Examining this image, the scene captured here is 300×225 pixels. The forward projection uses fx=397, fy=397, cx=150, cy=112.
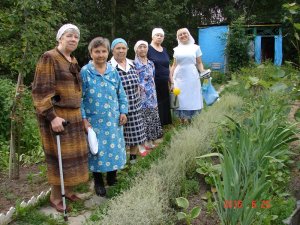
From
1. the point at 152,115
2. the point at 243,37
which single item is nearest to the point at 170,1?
the point at 243,37

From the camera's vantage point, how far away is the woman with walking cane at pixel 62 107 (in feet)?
10.6

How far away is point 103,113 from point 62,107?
1.69 feet

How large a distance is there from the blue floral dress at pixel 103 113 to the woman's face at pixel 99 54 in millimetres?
84

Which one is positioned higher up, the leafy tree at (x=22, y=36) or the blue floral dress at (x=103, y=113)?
the leafy tree at (x=22, y=36)

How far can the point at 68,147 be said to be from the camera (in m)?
3.43

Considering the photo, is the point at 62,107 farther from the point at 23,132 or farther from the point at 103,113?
the point at 23,132

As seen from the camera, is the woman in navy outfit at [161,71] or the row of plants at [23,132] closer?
the row of plants at [23,132]

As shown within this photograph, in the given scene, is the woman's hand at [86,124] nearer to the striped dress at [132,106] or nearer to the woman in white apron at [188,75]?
the striped dress at [132,106]

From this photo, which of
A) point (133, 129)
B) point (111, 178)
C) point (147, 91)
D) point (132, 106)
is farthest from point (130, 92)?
point (111, 178)

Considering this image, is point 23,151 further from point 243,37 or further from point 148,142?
point 243,37

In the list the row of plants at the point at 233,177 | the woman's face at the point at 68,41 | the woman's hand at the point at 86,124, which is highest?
the woman's face at the point at 68,41

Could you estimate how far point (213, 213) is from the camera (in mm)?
3201

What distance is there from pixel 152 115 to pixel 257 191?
304cm

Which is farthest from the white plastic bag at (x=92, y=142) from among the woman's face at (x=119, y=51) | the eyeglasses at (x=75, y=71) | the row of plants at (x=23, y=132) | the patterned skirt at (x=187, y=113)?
the patterned skirt at (x=187, y=113)
